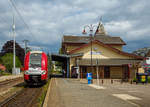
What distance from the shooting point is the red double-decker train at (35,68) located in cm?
1644

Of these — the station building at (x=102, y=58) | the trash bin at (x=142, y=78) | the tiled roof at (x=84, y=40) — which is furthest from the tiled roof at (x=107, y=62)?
the trash bin at (x=142, y=78)

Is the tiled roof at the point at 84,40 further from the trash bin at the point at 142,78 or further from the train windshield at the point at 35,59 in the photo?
the train windshield at the point at 35,59

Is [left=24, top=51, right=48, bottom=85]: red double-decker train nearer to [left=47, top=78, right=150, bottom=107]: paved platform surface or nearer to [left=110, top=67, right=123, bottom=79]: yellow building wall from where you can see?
[left=47, top=78, right=150, bottom=107]: paved platform surface

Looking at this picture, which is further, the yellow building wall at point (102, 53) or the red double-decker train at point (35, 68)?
the yellow building wall at point (102, 53)

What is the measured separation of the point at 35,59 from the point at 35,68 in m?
0.93

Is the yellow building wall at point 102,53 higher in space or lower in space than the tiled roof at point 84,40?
lower

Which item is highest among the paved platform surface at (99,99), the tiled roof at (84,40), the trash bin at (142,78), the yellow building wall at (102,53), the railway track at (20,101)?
the tiled roof at (84,40)

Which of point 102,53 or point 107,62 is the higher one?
point 102,53

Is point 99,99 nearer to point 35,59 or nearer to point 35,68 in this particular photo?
point 35,68

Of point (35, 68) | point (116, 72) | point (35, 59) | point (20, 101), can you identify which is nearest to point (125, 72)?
point (116, 72)

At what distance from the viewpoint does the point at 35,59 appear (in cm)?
1723

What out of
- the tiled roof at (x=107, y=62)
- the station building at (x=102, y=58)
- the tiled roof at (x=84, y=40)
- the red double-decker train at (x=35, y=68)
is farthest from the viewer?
the tiled roof at (x=84, y=40)

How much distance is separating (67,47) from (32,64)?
89.2 ft

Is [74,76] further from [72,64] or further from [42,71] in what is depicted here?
[42,71]
